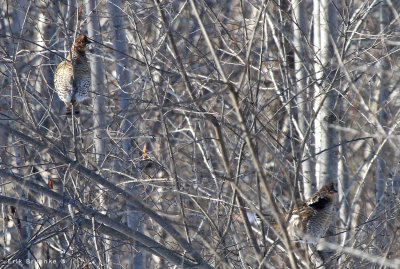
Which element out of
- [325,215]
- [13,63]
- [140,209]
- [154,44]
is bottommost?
[325,215]

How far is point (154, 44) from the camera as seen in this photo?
6.66m

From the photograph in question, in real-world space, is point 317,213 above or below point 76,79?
below

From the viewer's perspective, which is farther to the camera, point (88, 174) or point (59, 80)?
point (59, 80)

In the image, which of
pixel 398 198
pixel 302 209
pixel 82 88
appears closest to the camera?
pixel 398 198

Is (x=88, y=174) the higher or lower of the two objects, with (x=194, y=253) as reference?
higher

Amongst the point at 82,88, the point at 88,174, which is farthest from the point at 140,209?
the point at 82,88

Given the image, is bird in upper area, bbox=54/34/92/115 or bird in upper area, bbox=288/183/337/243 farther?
bird in upper area, bbox=54/34/92/115

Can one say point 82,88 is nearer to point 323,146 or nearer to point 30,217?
A: point 30,217

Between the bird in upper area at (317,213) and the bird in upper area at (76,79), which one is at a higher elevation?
the bird in upper area at (76,79)

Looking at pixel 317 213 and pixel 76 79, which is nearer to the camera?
pixel 317 213

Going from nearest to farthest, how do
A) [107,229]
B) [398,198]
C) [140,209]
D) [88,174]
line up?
[140,209] → [88,174] → [107,229] → [398,198]

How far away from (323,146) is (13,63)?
343 centimetres

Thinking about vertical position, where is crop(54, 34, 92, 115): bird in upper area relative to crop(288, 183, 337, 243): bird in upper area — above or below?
above

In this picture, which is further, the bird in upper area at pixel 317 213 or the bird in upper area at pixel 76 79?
the bird in upper area at pixel 76 79
